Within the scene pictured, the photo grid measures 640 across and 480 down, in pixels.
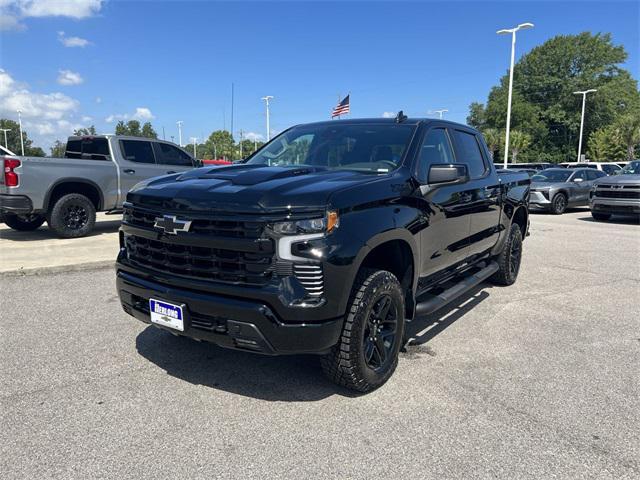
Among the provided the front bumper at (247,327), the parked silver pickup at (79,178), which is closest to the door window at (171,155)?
the parked silver pickup at (79,178)

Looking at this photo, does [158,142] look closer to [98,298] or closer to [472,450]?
[98,298]

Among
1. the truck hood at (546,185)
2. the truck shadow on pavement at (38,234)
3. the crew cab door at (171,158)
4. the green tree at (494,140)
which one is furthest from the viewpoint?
the green tree at (494,140)

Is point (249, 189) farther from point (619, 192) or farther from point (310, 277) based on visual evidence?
point (619, 192)

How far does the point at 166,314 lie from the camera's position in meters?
3.11

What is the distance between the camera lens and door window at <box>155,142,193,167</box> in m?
10.9

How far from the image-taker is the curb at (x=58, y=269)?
6.39 meters

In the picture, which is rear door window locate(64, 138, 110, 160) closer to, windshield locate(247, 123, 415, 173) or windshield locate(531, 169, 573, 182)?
windshield locate(247, 123, 415, 173)

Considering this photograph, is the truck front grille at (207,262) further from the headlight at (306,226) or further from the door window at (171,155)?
the door window at (171,155)

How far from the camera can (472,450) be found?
105 inches

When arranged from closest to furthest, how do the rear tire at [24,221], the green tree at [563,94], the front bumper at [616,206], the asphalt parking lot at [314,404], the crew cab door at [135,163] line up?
the asphalt parking lot at [314,404] → the rear tire at [24,221] → the crew cab door at [135,163] → the front bumper at [616,206] → the green tree at [563,94]

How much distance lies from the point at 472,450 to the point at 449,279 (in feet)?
6.93

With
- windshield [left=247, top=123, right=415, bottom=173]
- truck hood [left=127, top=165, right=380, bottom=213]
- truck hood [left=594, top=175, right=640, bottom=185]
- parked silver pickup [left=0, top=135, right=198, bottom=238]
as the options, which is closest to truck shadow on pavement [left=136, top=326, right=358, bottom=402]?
truck hood [left=127, top=165, right=380, bottom=213]

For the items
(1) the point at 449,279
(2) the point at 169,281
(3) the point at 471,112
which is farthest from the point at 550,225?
(3) the point at 471,112

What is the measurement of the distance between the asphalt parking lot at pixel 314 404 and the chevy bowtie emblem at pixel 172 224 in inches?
43.9
